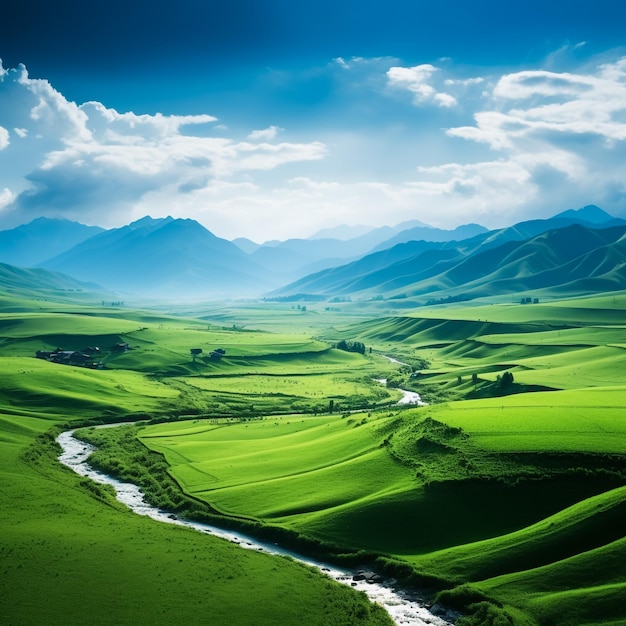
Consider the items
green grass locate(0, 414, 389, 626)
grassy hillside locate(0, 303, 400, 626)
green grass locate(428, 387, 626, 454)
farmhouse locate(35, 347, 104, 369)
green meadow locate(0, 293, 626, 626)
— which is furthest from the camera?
farmhouse locate(35, 347, 104, 369)

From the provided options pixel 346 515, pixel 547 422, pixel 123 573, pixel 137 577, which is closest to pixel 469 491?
pixel 346 515

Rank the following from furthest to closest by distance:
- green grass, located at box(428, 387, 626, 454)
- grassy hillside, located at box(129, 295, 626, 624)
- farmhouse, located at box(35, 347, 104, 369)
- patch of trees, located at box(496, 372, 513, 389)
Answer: farmhouse, located at box(35, 347, 104, 369) < patch of trees, located at box(496, 372, 513, 389) < green grass, located at box(428, 387, 626, 454) < grassy hillside, located at box(129, 295, 626, 624)

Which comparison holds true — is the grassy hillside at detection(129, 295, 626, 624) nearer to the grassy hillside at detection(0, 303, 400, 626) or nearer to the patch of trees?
the grassy hillside at detection(0, 303, 400, 626)

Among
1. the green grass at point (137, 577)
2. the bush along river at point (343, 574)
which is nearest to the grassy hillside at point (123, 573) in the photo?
the green grass at point (137, 577)

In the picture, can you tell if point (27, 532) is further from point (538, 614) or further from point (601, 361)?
point (601, 361)

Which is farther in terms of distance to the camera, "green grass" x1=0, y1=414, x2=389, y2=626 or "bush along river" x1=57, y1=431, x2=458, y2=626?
"bush along river" x1=57, y1=431, x2=458, y2=626

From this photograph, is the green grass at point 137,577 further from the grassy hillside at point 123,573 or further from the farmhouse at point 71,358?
the farmhouse at point 71,358

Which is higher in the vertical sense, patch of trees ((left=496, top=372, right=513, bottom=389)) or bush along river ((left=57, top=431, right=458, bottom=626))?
patch of trees ((left=496, top=372, right=513, bottom=389))

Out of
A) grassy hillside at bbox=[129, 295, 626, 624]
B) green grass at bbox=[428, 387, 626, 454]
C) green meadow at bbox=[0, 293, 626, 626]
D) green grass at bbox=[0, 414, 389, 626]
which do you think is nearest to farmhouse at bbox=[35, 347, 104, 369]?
green meadow at bbox=[0, 293, 626, 626]

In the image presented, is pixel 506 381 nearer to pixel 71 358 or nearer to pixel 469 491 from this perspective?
pixel 469 491

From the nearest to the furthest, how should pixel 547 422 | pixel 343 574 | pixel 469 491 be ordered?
pixel 343 574
pixel 469 491
pixel 547 422
